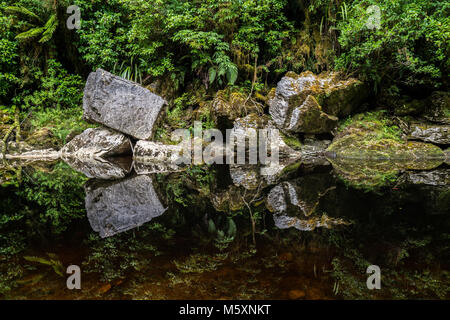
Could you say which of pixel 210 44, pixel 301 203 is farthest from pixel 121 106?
pixel 301 203

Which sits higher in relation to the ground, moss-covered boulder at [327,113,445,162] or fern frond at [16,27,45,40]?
fern frond at [16,27,45,40]

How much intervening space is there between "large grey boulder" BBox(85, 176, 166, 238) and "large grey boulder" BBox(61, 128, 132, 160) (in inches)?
153

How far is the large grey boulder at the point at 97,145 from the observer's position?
769 cm

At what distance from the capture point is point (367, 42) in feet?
21.6

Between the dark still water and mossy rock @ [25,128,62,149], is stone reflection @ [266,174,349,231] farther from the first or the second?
mossy rock @ [25,128,62,149]

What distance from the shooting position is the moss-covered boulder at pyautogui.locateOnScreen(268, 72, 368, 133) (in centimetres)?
725

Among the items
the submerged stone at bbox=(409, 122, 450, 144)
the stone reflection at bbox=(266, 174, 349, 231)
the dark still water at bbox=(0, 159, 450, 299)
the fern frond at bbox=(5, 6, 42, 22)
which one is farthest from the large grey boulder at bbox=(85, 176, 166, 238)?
the fern frond at bbox=(5, 6, 42, 22)

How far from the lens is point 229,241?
190 centimetres

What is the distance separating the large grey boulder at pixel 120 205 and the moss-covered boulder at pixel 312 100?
488 centimetres

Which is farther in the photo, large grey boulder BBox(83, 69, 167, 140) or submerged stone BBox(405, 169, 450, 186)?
large grey boulder BBox(83, 69, 167, 140)

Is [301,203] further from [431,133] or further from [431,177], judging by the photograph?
[431,133]
